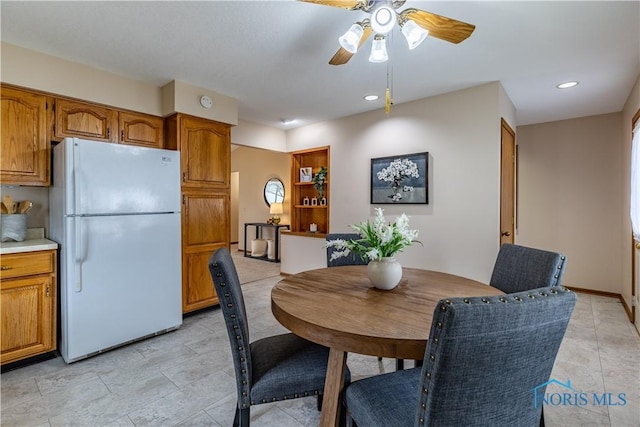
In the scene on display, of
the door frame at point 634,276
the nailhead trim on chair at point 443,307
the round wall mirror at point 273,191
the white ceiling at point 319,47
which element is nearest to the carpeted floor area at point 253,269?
the round wall mirror at point 273,191

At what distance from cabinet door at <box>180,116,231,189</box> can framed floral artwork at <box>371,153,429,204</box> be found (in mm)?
1867

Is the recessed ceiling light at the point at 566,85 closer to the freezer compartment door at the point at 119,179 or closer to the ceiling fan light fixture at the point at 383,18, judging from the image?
the ceiling fan light fixture at the point at 383,18

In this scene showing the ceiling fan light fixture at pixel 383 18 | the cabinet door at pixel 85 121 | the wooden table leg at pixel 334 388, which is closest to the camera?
the wooden table leg at pixel 334 388

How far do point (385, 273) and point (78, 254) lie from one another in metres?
2.25

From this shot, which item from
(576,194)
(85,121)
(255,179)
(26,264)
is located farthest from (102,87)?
(576,194)

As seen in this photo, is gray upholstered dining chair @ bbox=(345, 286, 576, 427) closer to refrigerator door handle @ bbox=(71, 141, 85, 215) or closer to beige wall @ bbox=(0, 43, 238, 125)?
refrigerator door handle @ bbox=(71, 141, 85, 215)

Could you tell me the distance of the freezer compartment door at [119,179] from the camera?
7.47 feet

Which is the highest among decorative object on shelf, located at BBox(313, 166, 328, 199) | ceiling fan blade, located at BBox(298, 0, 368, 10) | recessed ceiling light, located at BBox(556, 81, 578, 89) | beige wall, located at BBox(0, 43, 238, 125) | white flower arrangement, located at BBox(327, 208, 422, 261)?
recessed ceiling light, located at BBox(556, 81, 578, 89)

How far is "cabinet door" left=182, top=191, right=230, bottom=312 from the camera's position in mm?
3229

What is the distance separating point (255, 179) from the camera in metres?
7.95

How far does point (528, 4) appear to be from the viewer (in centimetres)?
185

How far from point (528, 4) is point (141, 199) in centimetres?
315

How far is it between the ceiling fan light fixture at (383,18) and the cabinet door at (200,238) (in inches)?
98.4

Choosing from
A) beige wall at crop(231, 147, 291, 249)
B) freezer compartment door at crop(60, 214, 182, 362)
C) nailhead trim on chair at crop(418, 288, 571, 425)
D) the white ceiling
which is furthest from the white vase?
beige wall at crop(231, 147, 291, 249)
